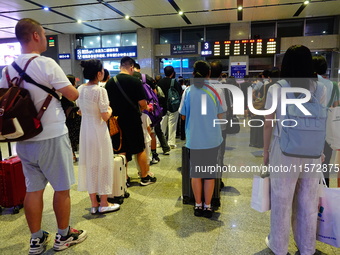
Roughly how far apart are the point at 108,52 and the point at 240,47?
5685mm

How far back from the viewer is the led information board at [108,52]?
11375 millimetres

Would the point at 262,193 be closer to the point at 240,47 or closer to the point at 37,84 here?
the point at 37,84

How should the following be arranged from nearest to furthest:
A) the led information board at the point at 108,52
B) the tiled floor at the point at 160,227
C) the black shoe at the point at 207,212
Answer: the tiled floor at the point at 160,227, the black shoe at the point at 207,212, the led information board at the point at 108,52

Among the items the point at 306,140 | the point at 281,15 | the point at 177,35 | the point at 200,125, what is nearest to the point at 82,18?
the point at 177,35

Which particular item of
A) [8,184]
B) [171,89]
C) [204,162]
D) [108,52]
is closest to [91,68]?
[204,162]

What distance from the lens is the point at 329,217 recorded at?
1.90 meters

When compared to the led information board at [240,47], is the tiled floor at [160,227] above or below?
below

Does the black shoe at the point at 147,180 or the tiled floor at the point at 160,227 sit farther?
the black shoe at the point at 147,180

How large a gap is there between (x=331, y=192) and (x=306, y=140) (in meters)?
0.52

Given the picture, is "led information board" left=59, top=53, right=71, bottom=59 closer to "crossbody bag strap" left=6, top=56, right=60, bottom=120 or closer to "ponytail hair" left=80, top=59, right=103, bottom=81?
"ponytail hair" left=80, top=59, right=103, bottom=81

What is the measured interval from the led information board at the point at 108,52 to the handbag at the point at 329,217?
10.5m

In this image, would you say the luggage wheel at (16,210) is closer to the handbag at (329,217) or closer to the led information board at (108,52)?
the handbag at (329,217)

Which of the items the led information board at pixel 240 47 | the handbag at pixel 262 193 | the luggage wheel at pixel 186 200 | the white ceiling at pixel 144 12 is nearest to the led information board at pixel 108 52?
the white ceiling at pixel 144 12

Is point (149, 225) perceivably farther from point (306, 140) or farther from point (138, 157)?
point (306, 140)
